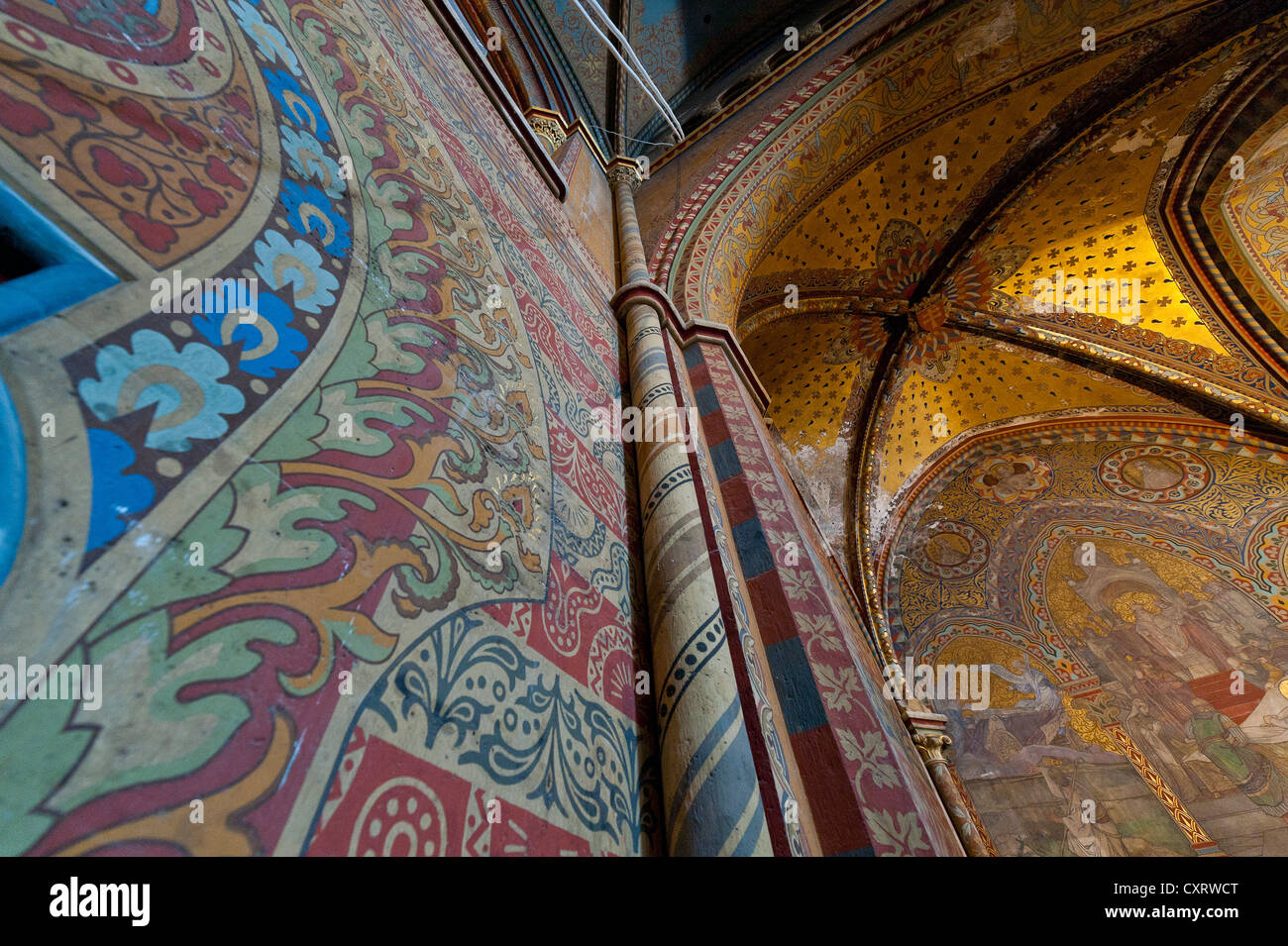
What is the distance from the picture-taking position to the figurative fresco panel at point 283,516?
1.44ft

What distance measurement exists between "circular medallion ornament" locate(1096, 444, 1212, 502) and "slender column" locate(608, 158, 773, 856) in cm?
647

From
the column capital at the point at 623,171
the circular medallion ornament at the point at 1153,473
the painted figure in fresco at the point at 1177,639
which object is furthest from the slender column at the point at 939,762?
the column capital at the point at 623,171

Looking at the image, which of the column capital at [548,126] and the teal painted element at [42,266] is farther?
the column capital at [548,126]

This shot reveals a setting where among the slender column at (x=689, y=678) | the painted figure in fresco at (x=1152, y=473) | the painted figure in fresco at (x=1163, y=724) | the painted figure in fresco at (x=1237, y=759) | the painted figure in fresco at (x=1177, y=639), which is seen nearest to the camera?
the slender column at (x=689, y=678)

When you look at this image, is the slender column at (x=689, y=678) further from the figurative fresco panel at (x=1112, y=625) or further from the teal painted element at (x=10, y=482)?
the figurative fresco panel at (x=1112, y=625)

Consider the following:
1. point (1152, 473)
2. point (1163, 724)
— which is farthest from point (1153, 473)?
point (1163, 724)

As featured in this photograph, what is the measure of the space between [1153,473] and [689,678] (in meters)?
7.13

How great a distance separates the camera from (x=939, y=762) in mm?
4762

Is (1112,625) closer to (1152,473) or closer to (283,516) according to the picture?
(1152,473)

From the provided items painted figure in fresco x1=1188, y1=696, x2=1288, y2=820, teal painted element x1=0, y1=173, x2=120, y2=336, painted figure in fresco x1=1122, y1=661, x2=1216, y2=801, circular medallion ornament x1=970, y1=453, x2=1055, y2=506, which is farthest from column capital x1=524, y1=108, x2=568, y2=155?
painted figure in fresco x1=1188, y1=696, x2=1288, y2=820

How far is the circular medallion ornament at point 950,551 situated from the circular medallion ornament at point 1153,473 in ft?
4.71

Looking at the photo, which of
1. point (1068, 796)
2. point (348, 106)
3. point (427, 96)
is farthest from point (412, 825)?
point (1068, 796)

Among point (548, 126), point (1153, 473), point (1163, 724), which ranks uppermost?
point (548, 126)

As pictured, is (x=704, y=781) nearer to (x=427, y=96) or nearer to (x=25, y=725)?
(x=25, y=725)
